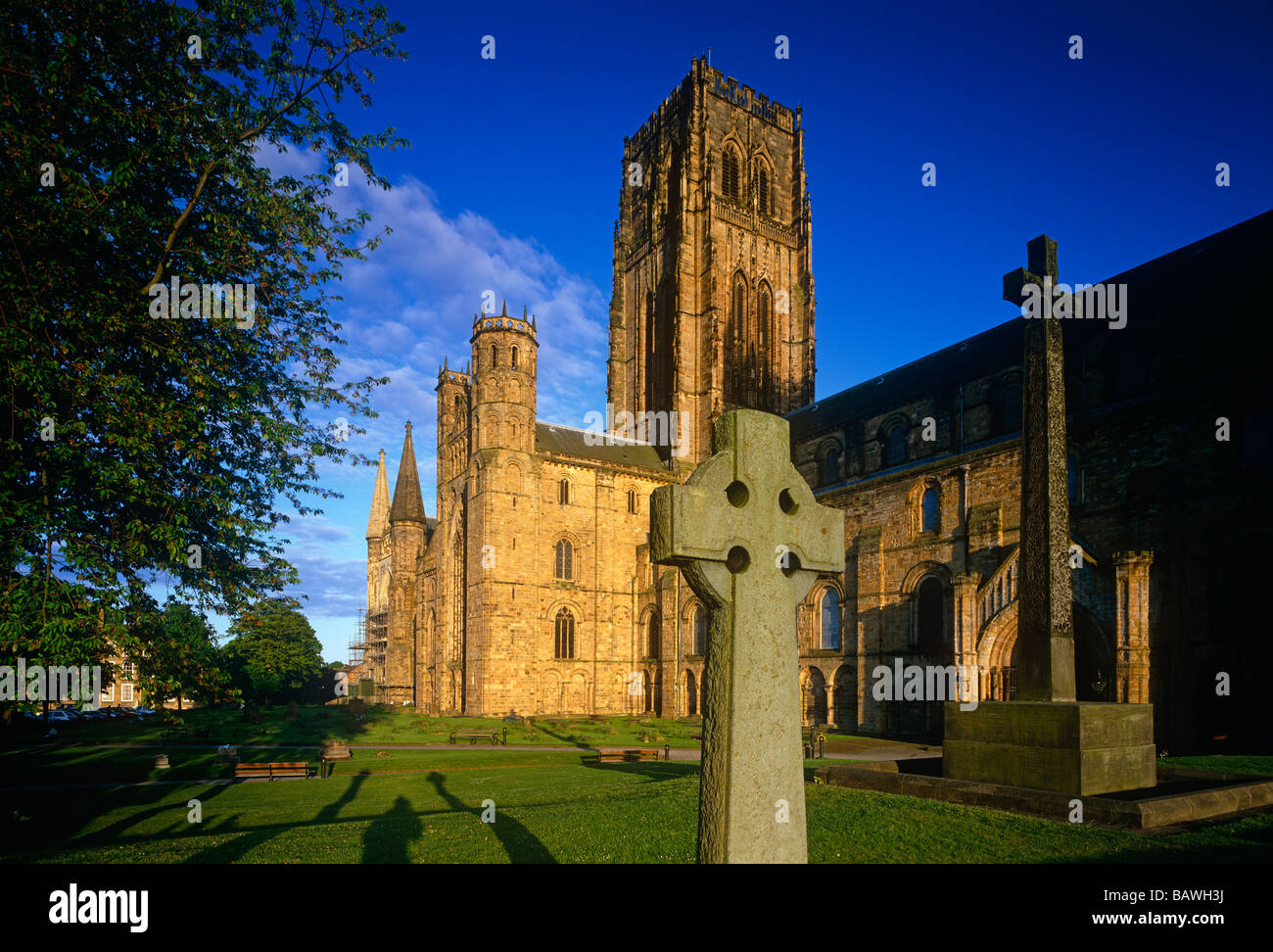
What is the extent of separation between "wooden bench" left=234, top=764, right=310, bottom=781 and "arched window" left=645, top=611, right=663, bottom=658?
29.8 meters

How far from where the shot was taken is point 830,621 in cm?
3319

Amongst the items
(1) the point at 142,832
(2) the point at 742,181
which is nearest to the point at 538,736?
(1) the point at 142,832

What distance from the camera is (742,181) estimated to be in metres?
57.2

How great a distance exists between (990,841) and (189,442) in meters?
10.8

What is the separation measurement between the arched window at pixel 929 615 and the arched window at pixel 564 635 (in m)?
22.1

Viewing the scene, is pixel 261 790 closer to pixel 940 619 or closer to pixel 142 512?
pixel 142 512

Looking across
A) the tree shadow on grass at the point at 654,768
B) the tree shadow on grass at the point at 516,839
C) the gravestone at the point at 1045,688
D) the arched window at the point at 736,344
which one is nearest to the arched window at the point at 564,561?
the arched window at the point at 736,344

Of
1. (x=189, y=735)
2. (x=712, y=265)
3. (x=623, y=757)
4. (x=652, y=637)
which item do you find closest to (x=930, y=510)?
(x=623, y=757)

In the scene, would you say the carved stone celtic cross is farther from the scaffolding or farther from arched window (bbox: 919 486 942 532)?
the scaffolding

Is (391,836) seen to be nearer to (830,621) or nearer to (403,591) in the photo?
(830,621)

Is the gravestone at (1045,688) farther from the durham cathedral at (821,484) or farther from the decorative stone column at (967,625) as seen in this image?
the decorative stone column at (967,625)

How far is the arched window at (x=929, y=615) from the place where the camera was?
90.8 ft

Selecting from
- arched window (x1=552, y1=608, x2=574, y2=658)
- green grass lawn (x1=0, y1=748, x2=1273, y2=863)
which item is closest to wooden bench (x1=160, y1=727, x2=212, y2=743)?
green grass lawn (x1=0, y1=748, x2=1273, y2=863)

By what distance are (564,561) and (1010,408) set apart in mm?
25853
